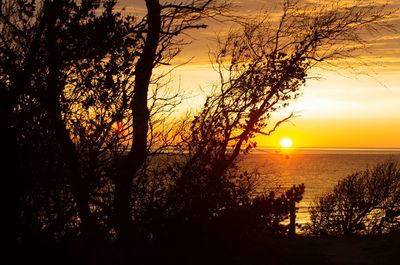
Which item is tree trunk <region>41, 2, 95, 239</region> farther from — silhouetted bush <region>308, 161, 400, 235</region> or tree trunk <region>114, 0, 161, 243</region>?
silhouetted bush <region>308, 161, 400, 235</region>

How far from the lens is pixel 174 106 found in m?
11.9

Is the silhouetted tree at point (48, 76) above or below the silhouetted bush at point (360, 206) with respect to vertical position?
above

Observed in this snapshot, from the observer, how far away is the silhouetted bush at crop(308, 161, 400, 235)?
26781 millimetres

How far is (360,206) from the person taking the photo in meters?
27.2

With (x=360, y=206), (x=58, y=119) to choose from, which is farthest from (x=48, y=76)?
(x=360, y=206)

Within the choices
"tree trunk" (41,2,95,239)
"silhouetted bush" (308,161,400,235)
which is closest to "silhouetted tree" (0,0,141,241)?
"tree trunk" (41,2,95,239)

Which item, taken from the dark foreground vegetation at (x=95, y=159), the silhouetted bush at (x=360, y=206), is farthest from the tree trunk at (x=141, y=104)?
the silhouetted bush at (x=360, y=206)

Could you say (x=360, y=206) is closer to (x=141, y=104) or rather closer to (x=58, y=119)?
(x=141, y=104)

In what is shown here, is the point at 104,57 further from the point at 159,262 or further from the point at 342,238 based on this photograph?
the point at 342,238

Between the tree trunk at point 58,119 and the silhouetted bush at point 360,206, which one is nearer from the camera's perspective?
the tree trunk at point 58,119

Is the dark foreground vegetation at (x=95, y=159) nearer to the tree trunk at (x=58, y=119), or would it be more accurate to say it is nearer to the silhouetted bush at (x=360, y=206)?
the tree trunk at (x=58, y=119)

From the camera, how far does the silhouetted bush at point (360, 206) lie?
87.9 ft

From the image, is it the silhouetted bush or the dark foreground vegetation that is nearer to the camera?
the dark foreground vegetation

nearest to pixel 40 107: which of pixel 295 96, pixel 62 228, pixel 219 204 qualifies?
pixel 62 228
